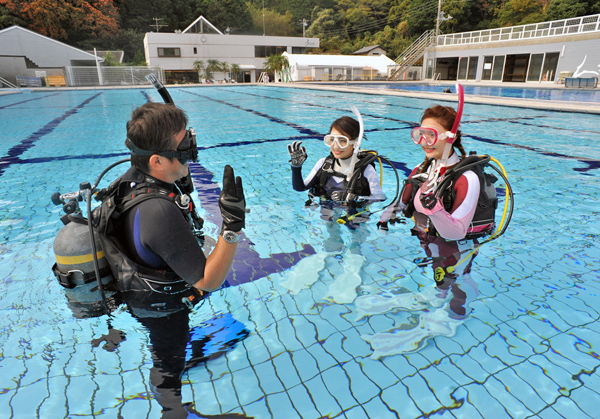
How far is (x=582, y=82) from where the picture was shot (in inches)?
835

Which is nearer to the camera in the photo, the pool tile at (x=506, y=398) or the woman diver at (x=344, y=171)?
the pool tile at (x=506, y=398)

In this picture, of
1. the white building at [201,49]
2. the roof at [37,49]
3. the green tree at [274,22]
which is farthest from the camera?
the green tree at [274,22]

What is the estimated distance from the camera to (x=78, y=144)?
25.8 feet

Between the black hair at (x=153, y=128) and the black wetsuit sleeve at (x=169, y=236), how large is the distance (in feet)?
0.76

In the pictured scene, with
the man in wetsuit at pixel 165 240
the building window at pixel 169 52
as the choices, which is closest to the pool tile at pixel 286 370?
the man in wetsuit at pixel 165 240

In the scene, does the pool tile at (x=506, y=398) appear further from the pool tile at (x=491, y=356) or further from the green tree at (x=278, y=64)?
the green tree at (x=278, y=64)

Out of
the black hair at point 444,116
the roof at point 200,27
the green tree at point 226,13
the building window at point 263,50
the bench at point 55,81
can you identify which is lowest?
the black hair at point 444,116

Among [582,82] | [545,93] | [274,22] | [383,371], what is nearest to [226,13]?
[274,22]

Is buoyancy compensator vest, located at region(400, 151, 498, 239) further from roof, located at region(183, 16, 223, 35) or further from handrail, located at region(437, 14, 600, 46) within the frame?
roof, located at region(183, 16, 223, 35)

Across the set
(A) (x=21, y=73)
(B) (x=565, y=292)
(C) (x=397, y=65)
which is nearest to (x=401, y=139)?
(B) (x=565, y=292)

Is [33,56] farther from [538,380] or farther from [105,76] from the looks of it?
[538,380]

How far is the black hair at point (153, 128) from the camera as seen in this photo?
4.82ft

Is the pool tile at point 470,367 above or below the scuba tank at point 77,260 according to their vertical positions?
below

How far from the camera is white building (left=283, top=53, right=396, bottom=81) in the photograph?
1480 inches
